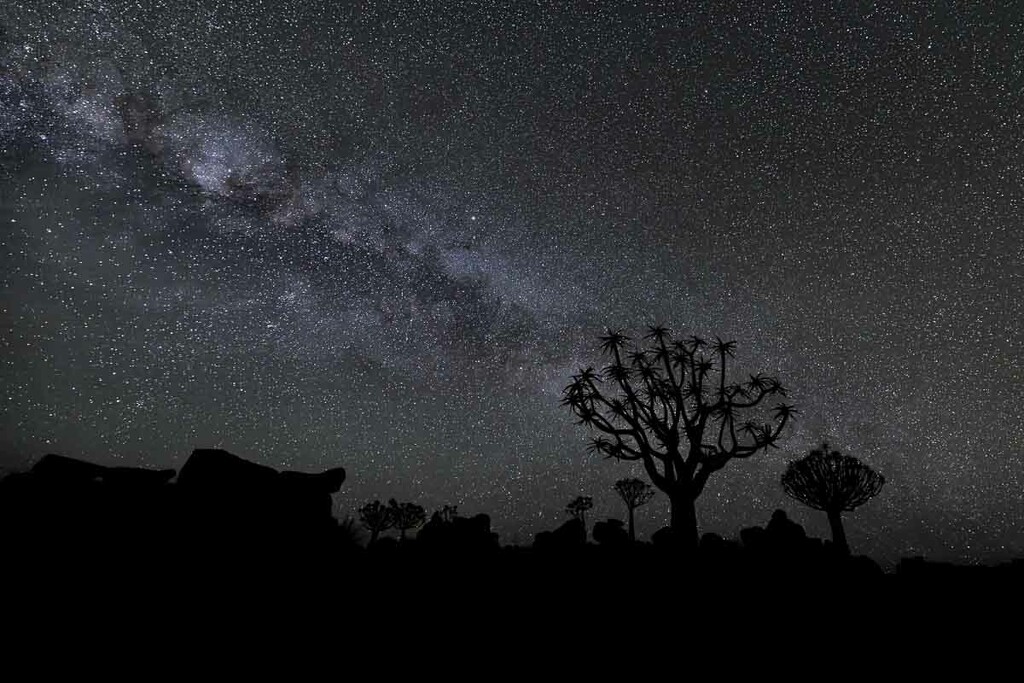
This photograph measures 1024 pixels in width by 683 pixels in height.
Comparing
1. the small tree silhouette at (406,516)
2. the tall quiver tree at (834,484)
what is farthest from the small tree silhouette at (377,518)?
the tall quiver tree at (834,484)

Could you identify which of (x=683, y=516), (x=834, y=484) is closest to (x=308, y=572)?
(x=683, y=516)

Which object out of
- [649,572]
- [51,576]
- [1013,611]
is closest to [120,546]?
[51,576]

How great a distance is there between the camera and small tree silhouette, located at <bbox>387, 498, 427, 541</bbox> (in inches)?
1663

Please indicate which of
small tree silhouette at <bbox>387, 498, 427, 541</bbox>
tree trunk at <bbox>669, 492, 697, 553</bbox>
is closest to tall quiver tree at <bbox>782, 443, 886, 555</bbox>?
tree trunk at <bbox>669, 492, 697, 553</bbox>

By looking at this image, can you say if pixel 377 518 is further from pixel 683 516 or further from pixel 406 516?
pixel 683 516

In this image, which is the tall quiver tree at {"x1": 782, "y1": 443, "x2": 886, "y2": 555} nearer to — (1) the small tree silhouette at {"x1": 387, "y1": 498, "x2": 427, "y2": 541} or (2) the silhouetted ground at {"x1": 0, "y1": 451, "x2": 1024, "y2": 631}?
(2) the silhouetted ground at {"x1": 0, "y1": 451, "x2": 1024, "y2": 631}

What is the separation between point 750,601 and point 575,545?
523 centimetres

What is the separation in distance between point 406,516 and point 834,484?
106 feet

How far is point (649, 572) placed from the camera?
9.23 meters

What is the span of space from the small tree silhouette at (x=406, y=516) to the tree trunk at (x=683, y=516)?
3085 centimetres

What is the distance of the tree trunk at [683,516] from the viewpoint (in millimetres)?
15742

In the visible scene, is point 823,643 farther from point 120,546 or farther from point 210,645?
point 120,546

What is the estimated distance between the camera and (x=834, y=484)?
24.2 m

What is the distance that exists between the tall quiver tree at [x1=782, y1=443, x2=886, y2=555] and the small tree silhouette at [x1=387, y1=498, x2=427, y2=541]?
29989 millimetres
